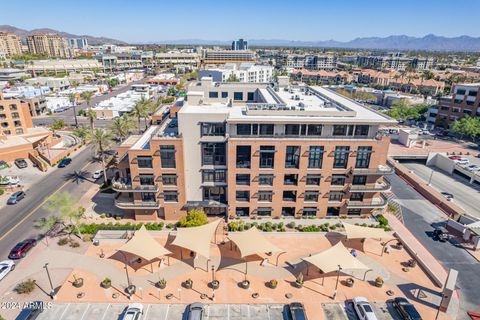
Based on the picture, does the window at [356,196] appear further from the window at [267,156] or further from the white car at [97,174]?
the white car at [97,174]

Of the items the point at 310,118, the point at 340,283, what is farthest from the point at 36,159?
the point at 340,283

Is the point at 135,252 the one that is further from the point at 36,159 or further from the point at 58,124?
the point at 58,124

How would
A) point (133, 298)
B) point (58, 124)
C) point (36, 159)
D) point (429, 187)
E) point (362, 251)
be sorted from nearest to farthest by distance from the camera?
point (133, 298)
point (362, 251)
point (429, 187)
point (36, 159)
point (58, 124)

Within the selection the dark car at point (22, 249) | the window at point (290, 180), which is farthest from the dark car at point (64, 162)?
the window at point (290, 180)

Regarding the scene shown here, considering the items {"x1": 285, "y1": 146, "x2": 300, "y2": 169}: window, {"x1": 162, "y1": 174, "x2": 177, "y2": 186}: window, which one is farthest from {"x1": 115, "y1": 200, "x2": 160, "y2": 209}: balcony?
{"x1": 285, "y1": 146, "x2": 300, "y2": 169}: window

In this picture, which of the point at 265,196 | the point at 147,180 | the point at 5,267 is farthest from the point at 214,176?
the point at 5,267

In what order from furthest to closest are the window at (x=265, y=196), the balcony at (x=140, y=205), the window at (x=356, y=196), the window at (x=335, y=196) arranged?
the window at (x=356, y=196)
the window at (x=335, y=196)
the window at (x=265, y=196)
the balcony at (x=140, y=205)

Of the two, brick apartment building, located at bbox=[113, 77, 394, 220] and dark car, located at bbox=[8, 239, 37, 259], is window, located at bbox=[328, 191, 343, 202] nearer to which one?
brick apartment building, located at bbox=[113, 77, 394, 220]
